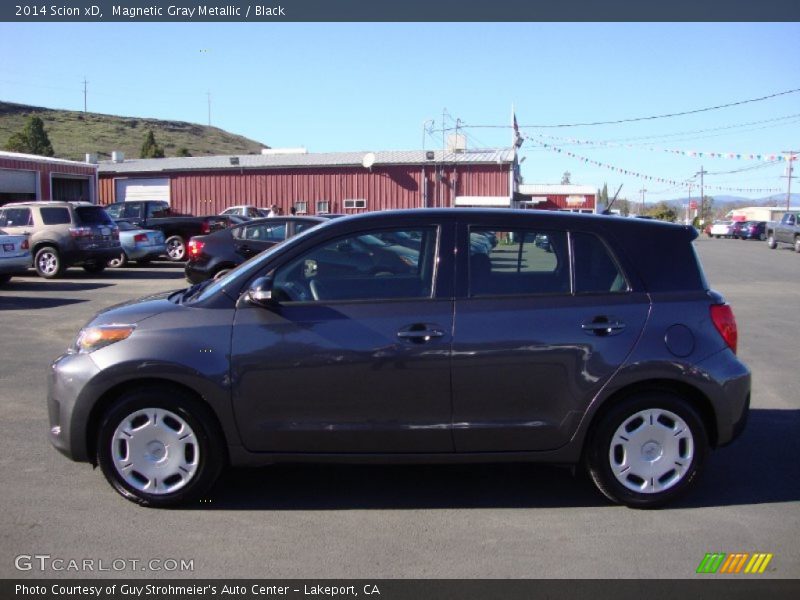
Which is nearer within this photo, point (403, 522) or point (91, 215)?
point (403, 522)

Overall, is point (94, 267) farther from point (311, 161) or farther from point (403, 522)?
point (311, 161)

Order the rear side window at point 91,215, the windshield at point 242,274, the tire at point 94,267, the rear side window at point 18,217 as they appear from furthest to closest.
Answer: the tire at point 94,267
the rear side window at point 91,215
the rear side window at point 18,217
the windshield at point 242,274

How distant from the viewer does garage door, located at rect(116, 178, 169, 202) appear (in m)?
41.3

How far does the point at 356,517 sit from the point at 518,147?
111ft

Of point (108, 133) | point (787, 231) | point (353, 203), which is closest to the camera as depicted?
point (787, 231)

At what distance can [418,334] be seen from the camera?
4.44m

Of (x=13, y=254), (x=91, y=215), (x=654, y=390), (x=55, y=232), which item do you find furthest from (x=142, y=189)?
(x=654, y=390)

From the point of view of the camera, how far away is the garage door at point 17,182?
1168 inches

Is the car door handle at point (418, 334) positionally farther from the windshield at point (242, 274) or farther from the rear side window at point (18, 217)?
the rear side window at point (18, 217)

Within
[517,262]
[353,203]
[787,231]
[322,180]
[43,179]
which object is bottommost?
[517,262]

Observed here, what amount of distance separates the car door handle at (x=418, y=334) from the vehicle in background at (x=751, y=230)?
2353 inches

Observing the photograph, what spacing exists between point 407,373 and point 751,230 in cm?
6029

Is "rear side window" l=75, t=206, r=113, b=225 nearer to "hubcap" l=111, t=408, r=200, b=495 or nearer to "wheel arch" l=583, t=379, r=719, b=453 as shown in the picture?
"hubcap" l=111, t=408, r=200, b=495

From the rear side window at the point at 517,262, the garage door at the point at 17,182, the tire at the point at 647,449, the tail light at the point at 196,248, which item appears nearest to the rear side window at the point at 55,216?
the tail light at the point at 196,248
